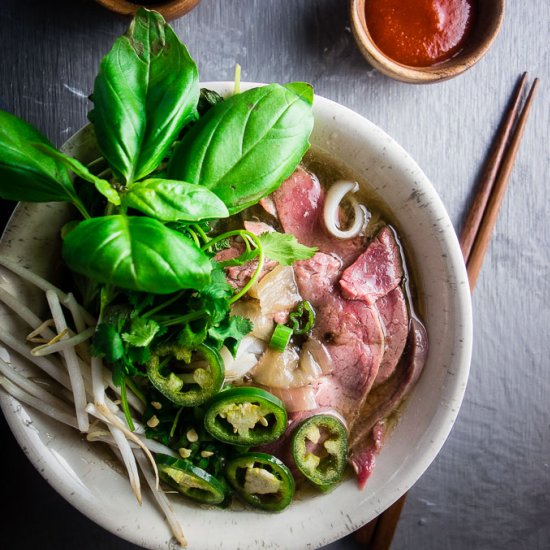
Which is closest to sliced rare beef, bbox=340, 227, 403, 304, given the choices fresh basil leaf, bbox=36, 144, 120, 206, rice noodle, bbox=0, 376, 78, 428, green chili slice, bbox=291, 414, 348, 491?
green chili slice, bbox=291, 414, 348, 491

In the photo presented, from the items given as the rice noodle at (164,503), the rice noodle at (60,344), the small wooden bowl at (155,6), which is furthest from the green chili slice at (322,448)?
the small wooden bowl at (155,6)

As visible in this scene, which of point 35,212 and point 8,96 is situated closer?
point 35,212

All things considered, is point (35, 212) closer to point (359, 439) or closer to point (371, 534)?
point (359, 439)

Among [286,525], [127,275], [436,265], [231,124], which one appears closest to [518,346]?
[436,265]

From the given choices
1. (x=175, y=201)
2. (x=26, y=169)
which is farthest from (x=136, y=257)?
(x=26, y=169)

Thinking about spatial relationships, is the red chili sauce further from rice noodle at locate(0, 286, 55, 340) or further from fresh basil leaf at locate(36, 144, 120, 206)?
rice noodle at locate(0, 286, 55, 340)

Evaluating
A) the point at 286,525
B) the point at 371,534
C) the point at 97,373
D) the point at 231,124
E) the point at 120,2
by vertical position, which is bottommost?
the point at 371,534

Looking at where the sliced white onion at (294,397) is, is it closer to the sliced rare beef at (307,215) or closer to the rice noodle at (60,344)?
the sliced rare beef at (307,215)
